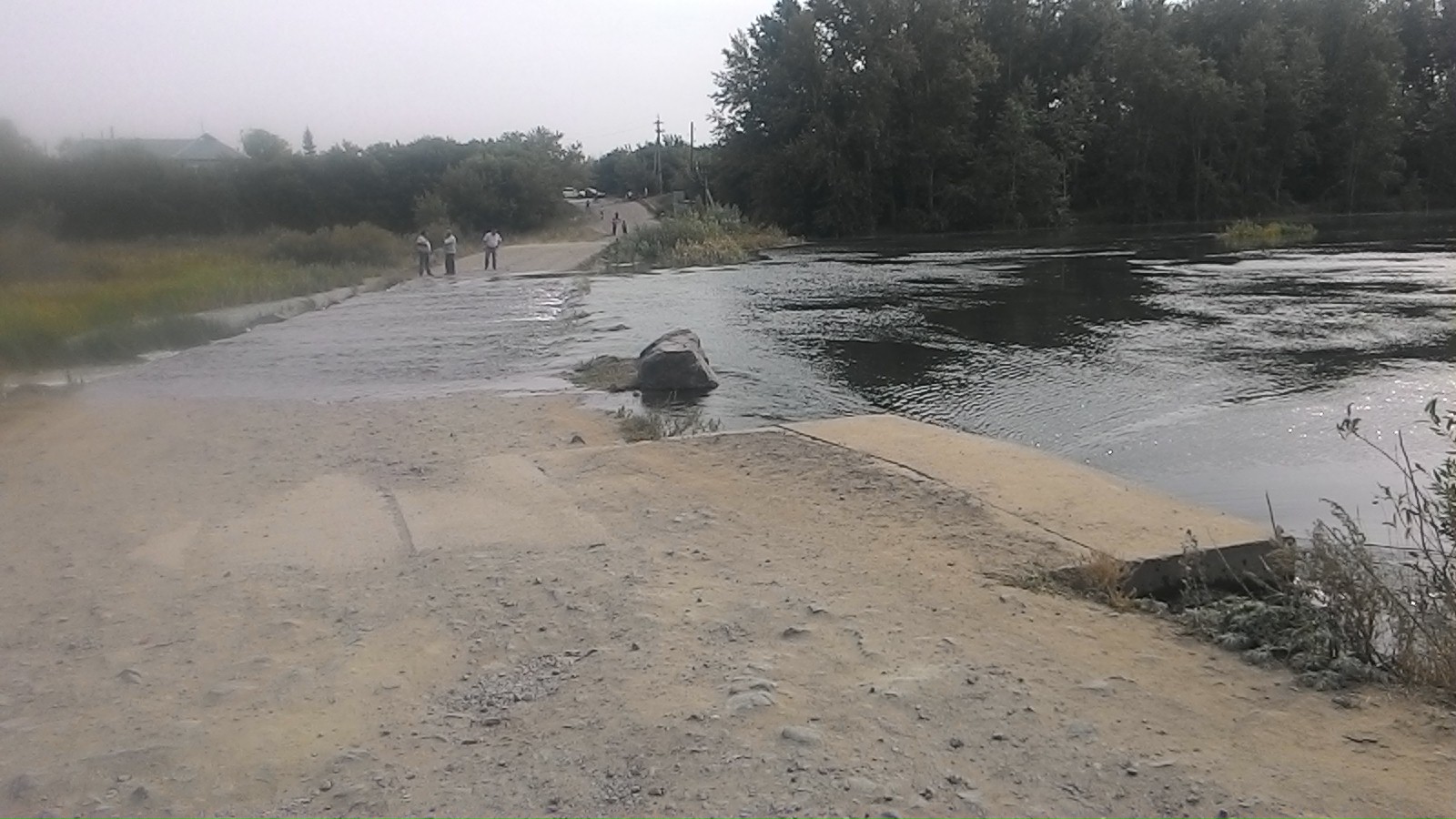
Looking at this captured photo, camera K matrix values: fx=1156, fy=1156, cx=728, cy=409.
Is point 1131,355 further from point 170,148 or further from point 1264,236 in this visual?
point 1264,236

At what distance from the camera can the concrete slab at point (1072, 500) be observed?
23.2 ft

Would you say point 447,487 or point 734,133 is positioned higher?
point 734,133

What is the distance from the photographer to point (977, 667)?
5.17 m

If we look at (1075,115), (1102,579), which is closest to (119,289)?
(1102,579)

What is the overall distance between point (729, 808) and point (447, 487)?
5.75m

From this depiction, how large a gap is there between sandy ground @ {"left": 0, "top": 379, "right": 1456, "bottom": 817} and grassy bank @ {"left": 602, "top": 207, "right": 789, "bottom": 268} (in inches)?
1480

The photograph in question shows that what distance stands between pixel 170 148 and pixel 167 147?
0.49 m

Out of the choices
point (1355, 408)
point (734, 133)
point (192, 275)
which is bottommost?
point (1355, 408)

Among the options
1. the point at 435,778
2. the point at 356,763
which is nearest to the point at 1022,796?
the point at 435,778

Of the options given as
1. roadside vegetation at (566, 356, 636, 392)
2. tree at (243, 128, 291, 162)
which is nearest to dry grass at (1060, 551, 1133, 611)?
roadside vegetation at (566, 356, 636, 392)

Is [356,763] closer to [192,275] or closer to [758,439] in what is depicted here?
[758,439]

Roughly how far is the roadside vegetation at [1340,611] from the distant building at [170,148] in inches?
521

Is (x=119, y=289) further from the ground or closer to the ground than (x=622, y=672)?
further from the ground

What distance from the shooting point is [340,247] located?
137 feet
